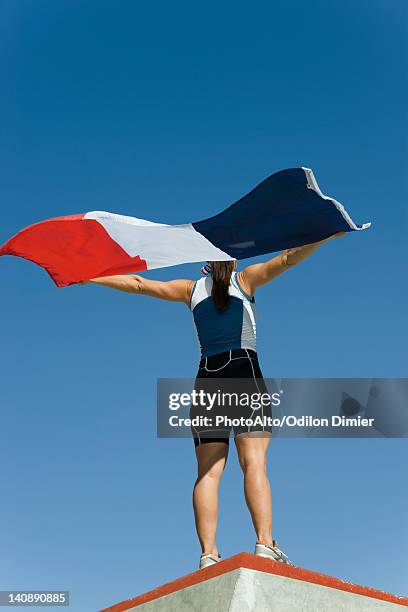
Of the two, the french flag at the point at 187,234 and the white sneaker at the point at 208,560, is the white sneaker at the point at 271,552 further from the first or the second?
the french flag at the point at 187,234

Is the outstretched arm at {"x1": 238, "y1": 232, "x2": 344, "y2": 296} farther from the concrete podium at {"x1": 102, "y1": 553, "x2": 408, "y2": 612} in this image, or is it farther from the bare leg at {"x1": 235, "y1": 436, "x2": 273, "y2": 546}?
the concrete podium at {"x1": 102, "y1": 553, "x2": 408, "y2": 612}

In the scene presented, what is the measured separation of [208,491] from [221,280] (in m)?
1.68

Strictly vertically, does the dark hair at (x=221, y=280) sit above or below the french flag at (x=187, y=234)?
below

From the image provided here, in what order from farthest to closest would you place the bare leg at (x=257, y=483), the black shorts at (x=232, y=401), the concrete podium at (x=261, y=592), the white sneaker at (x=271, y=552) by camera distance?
the black shorts at (x=232, y=401)
the bare leg at (x=257, y=483)
the white sneaker at (x=271, y=552)
the concrete podium at (x=261, y=592)

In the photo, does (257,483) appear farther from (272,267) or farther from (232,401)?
(272,267)

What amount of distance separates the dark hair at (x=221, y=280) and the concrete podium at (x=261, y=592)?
2.18m

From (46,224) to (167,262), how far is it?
1225 mm

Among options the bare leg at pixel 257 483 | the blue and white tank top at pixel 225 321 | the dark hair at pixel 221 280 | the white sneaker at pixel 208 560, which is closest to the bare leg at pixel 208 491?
the white sneaker at pixel 208 560

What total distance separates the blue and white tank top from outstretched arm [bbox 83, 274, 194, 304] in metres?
0.12

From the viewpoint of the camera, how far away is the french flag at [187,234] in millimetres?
6906

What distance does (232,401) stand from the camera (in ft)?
20.3

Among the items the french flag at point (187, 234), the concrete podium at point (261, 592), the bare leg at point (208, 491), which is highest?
the french flag at point (187, 234)

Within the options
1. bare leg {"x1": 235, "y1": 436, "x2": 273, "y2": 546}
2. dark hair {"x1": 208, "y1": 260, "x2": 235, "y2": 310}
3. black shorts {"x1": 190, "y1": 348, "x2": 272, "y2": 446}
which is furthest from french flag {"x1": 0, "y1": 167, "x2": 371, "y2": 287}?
bare leg {"x1": 235, "y1": 436, "x2": 273, "y2": 546}

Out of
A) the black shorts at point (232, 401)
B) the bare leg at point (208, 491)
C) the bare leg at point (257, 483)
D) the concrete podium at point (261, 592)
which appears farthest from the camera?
the black shorts at point (232, 401)
